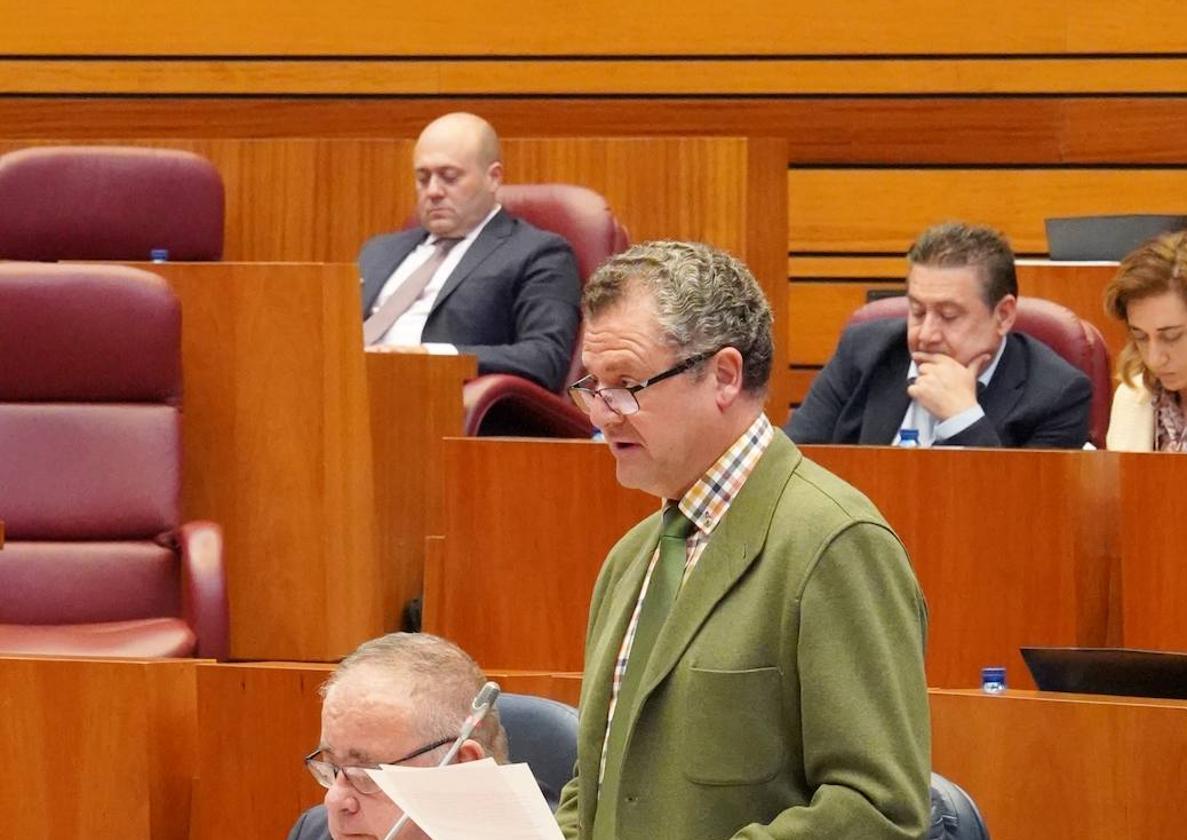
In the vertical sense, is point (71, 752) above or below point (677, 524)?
below

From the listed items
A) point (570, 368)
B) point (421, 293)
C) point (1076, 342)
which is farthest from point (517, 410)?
point (1076, 342)

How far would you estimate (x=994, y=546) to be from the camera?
2.58 meters

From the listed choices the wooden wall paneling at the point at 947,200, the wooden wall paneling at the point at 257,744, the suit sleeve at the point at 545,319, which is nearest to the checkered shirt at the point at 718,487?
the wooden wall paneling at the point at 257,744

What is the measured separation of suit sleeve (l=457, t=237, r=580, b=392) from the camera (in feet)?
11.9

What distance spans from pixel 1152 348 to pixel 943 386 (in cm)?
30

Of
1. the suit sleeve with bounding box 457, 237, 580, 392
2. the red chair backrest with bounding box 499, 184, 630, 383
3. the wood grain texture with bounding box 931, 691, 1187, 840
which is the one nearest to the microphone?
the wood grain texture with bounding box 931, 691, 1187, 840

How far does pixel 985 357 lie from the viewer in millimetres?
3072

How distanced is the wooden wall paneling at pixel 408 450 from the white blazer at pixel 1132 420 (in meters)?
0.99

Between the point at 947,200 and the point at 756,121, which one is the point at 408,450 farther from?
the point at 947,200

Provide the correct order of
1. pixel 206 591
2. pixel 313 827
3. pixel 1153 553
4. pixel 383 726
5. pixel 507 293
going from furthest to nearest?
pixel 507 293 → pixel 206 591 → pixel 1153 553 → pixel 313 827 → pixel 383 726

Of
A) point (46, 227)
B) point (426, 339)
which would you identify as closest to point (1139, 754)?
point (426, 339)

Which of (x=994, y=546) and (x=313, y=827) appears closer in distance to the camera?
(x=313, y=827)
